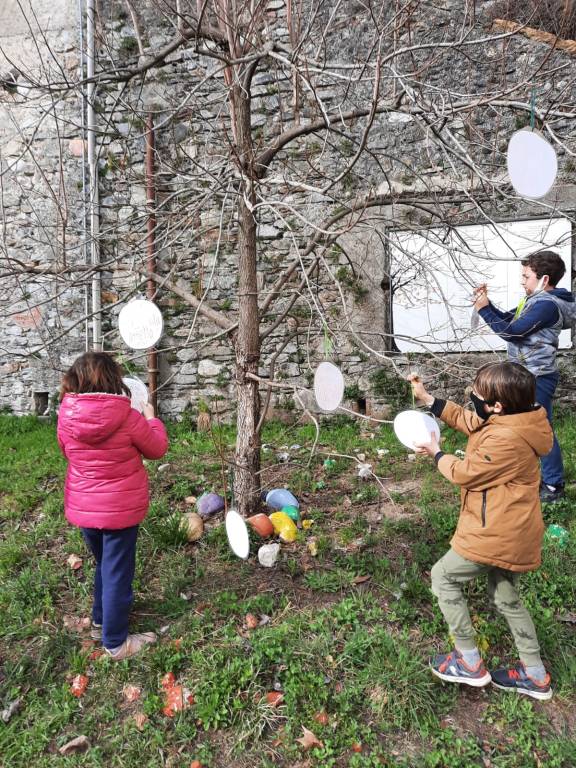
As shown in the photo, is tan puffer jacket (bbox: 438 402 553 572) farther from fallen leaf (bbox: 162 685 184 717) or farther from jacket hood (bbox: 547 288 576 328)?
jacket hood (bbox: 547 288 576 328)

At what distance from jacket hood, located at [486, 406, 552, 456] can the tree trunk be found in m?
1.57

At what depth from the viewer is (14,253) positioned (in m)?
6.31

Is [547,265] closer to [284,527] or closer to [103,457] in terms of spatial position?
[284,527]

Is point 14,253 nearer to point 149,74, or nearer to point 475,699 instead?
point 149,74

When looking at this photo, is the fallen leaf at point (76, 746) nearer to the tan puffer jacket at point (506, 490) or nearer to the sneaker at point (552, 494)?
the tan puffer jacket at point (506, 490)

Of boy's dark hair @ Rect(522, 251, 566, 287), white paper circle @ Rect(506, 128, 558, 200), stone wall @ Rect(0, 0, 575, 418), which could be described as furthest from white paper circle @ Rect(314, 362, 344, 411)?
stone wall @ Rect(0, 0, 575, 418)

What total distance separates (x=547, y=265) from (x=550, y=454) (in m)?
1.22

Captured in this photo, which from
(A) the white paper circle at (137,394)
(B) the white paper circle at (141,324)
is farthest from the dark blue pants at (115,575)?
(B) the white paper circle at (141,324)

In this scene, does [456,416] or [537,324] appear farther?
[537,324]

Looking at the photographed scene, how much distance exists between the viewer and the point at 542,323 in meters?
3.21

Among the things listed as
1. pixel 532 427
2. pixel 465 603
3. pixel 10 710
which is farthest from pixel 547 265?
pixel 10 710

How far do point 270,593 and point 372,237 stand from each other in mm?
3898

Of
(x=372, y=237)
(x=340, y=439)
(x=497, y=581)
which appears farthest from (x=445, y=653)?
(x=372, y=237)

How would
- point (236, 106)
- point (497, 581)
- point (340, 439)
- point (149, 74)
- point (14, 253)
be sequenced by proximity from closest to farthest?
1. point (497, 581)
2. point (236, 106)
3. point (340, 439)
4. point (149, 74)
5. point (14, 253)
